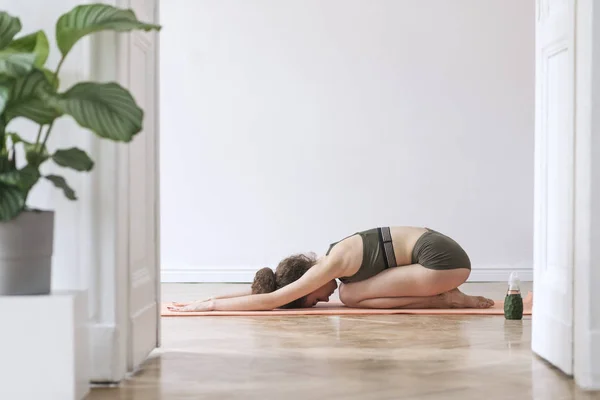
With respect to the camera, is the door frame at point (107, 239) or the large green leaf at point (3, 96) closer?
the large green leaf at point (3, 96)

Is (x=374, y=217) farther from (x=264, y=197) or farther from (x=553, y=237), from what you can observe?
(x=553, y=237)

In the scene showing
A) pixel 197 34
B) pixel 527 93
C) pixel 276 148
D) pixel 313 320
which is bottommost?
pixel 313 320

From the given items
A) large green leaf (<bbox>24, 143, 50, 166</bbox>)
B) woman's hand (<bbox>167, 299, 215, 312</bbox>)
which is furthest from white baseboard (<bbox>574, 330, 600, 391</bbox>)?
woman's hand (<bbox>167, 299, 215, 312</bbox>)

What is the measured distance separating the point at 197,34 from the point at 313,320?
3056 millimetres

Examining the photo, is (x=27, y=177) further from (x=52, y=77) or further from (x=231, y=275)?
(x=231, y=275)

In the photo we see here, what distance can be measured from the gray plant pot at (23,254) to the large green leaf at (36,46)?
43 cm

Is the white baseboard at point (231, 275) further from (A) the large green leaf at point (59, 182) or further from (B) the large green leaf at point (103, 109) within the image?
(B) the large green leaf at point (103, 109)

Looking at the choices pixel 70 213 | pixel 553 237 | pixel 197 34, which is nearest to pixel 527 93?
pixel 197 34

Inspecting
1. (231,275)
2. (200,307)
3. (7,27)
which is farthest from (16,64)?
(231,275)

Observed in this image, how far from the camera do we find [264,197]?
6715 mm

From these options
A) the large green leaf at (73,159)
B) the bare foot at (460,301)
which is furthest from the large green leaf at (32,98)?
the bare foot at (460,301)

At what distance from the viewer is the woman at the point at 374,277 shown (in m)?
4.71

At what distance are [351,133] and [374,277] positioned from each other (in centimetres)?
204

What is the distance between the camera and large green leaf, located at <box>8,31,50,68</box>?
8.43 ft
